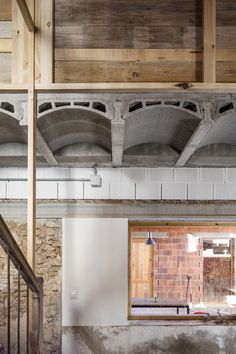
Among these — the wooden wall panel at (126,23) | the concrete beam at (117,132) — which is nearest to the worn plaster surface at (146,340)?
the concrete beam at (117,132)

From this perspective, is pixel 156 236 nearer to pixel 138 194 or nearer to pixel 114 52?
pixel 138 194

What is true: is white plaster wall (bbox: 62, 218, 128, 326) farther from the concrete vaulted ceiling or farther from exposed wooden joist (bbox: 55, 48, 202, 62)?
exposed wooden joist (bbox: 55, 48, 202, 62)

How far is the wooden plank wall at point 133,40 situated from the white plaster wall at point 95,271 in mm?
2754

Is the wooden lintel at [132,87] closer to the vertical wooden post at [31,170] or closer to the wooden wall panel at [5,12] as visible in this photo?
the vertical wooden post at [31,170]

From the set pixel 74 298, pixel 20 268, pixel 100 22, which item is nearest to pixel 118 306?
pixel 74 298

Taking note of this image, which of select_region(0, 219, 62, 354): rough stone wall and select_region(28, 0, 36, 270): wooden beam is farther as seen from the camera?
select_region(0, 219, 62, 354): rough stone wall

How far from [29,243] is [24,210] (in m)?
2.63

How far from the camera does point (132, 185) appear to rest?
526 cm

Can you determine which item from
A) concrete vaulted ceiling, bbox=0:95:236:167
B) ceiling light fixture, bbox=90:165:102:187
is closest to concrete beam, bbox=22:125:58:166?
concrete vaulted ceiling, bbox=0:95:236:167

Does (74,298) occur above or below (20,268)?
below

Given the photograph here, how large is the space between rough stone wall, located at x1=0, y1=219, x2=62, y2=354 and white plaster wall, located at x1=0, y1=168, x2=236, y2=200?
1.35ft

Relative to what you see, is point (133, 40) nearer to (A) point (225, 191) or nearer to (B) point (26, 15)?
(B) point (26, 15)

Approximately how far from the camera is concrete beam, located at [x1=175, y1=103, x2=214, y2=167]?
3000 millimetres

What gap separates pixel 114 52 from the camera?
2.81 metres
